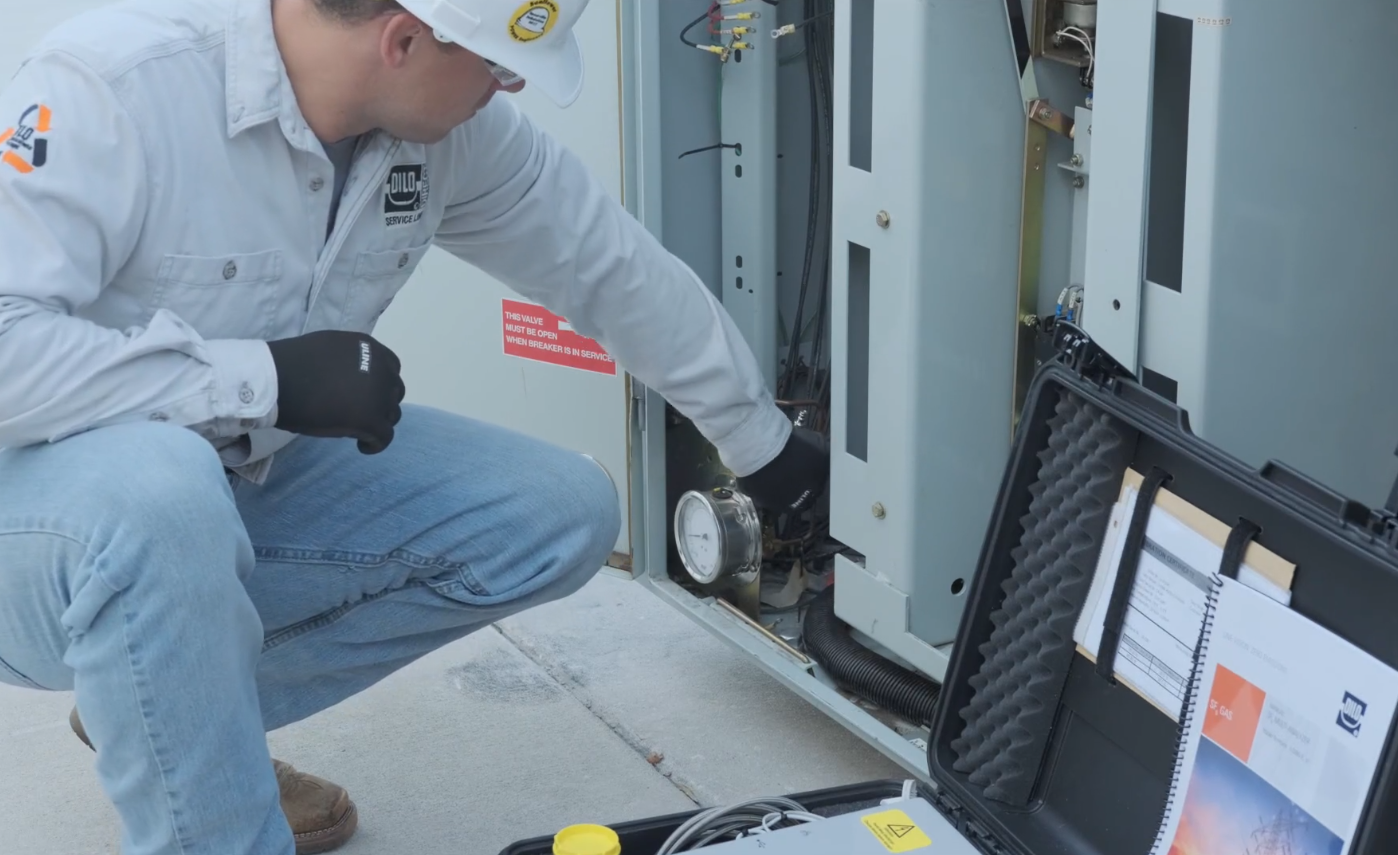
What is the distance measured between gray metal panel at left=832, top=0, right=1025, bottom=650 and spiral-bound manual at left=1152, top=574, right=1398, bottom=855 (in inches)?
24.3

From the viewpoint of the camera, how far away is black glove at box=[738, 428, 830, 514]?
2.14 m

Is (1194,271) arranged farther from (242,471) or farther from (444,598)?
(242,471)

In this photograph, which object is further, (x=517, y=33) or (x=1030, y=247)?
(x=1030, y=247)

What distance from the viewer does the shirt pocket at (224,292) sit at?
163cm

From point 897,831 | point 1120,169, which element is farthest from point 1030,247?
point 897,831

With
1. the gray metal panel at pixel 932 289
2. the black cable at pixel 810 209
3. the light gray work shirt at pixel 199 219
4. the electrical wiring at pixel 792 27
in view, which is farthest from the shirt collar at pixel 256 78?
the black cable at pixel 810 209

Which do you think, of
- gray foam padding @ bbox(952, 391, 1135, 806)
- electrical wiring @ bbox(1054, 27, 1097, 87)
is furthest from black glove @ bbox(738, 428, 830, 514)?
electrical wiring @ bbox(1054, 27, 1097, 87)

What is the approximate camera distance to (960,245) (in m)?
1.89

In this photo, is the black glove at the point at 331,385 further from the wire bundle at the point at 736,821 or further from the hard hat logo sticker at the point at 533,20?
the wire bundle at the point at 736,821

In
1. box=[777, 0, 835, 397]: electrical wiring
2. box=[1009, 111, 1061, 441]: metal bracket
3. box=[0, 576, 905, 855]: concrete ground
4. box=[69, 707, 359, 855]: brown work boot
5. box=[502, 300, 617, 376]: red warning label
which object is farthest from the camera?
box=[502, 300, 617, 376]: red warning label

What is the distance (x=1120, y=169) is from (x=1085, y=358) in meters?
0.21

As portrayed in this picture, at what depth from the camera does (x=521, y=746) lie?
2.30 metres

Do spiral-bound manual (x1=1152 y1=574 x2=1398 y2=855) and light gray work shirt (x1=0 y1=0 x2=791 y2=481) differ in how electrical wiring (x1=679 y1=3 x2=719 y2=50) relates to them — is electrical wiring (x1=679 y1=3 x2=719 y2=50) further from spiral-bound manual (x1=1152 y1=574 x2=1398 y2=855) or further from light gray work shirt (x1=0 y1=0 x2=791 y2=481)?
spiral-bound manual (x1=1152 y1=574 x2=1398 y2=855)

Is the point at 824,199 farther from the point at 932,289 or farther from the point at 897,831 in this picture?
the point at 897,831
